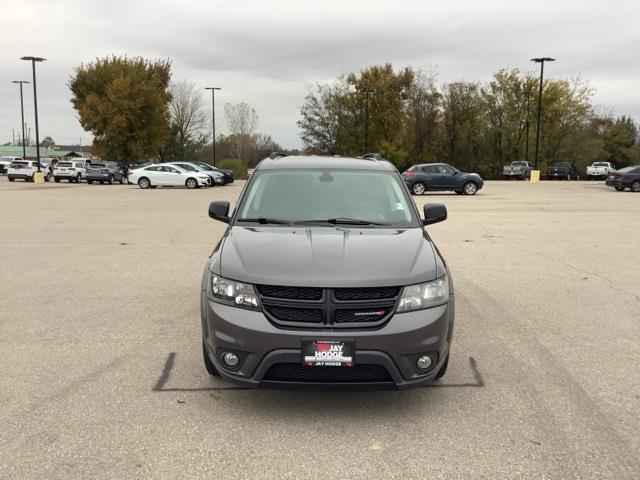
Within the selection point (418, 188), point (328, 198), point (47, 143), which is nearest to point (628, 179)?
point (418, 188)

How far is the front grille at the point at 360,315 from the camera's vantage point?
351 centimetres

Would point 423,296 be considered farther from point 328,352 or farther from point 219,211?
point 219,211

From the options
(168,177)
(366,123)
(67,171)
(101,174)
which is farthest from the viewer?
(366,123)

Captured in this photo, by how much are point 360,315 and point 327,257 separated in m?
0.46

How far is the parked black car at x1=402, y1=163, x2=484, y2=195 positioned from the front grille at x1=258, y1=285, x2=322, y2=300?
24640 millimetres

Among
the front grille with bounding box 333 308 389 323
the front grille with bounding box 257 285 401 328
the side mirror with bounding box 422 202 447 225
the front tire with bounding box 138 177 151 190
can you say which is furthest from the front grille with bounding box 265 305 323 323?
the front tire with bounding box 138 177 151 190

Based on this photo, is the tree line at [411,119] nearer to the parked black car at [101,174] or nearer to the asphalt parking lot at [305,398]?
the parked black car at [101,174]

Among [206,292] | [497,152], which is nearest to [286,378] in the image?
[206,292]

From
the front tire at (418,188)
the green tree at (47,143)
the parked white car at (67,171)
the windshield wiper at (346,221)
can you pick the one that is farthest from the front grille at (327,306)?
the green tree at (47,143)

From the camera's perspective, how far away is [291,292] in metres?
3.52

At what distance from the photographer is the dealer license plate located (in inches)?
135

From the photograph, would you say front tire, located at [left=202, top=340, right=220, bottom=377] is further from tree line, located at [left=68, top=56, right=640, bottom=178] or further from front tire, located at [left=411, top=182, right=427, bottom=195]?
tree line, located at [left=68, top=56, right=640, bottom=178]

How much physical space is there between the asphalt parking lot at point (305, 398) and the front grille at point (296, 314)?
2.28ft

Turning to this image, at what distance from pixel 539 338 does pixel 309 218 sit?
2507mm
